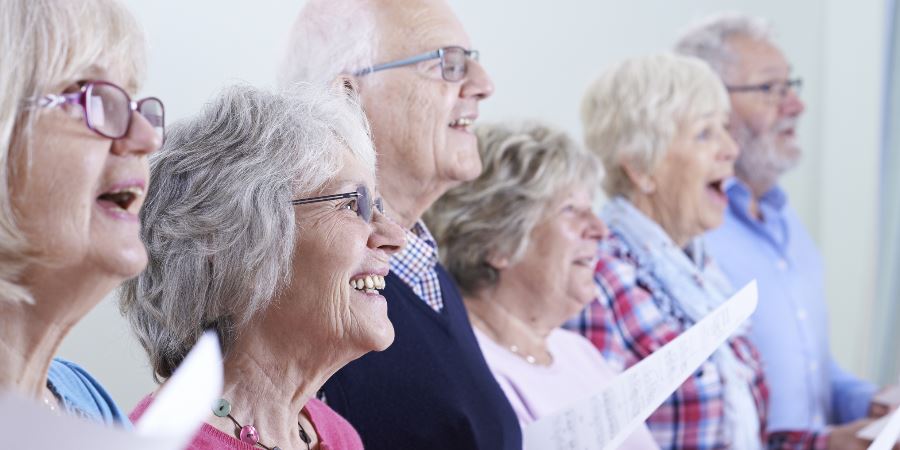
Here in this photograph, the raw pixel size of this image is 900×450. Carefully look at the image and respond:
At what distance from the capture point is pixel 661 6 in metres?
3.35

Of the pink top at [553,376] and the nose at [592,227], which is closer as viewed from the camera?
the pink top at [553,376]

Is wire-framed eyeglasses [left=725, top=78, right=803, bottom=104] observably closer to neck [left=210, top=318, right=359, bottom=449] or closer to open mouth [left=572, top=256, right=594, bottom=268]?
open mouth [left=572, top=256, right=594, bottom=268]

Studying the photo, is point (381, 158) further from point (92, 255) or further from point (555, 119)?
point (555, 119)

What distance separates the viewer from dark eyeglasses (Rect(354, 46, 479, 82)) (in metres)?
1.63

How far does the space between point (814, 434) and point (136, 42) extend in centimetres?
208

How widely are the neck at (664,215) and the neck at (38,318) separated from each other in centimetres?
177

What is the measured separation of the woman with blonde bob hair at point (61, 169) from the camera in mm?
861

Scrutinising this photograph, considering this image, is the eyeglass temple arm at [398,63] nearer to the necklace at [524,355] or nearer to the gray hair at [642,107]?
the necklace at [524,355]

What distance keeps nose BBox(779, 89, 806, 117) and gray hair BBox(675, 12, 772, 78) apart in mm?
168

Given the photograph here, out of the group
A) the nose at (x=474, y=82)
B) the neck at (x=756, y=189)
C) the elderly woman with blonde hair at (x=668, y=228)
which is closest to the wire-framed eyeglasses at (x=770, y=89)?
the neck at (x=756, y=189)

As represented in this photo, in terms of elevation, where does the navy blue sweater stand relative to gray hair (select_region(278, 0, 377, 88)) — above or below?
below

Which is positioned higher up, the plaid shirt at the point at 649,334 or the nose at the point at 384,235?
the nose at the point at 384,235

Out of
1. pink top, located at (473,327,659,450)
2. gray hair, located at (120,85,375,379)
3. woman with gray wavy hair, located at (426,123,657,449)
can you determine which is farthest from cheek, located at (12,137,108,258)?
woman with gray wavy hair, located at (426,123,657,449)

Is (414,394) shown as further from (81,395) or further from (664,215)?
(664,215)
